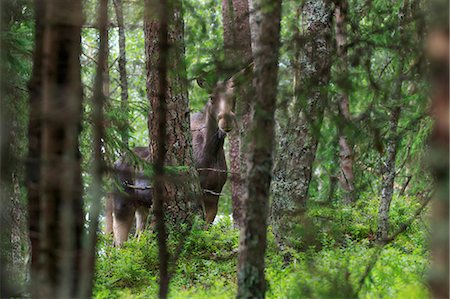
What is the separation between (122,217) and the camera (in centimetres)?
1470

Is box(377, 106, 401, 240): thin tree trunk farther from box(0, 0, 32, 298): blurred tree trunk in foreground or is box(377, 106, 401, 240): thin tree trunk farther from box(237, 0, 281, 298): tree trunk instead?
box(0, 0, 32, 298): blurred tree trunk in foreground

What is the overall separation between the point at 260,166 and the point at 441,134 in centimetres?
180

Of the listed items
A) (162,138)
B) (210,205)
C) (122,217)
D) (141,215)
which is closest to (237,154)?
(210,205)

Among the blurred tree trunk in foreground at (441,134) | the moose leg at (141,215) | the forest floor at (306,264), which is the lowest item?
the forest floor at (306,264)

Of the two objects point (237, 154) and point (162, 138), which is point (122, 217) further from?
point (162, 138)

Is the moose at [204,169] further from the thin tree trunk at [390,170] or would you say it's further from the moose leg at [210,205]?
the thin tree trunk at [390,170]

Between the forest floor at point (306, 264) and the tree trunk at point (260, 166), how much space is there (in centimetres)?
57

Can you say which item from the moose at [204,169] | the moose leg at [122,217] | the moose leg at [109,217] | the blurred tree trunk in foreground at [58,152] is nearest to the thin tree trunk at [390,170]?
the moose at [204,169]

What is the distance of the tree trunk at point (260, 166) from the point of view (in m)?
5.08

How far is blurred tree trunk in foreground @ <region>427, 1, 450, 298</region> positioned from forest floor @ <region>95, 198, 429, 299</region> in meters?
1.69

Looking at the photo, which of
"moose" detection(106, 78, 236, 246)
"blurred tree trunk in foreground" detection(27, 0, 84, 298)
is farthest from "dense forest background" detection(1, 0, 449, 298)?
"moose" detection(106, 78, 236, 246)

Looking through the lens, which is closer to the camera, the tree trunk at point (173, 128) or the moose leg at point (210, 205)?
the tree trunk at point (173, 128)

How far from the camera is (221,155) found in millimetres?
13531

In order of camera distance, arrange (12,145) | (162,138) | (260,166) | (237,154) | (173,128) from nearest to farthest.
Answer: (260,166), (162,138), (12,145), (173,128), (237,154)
